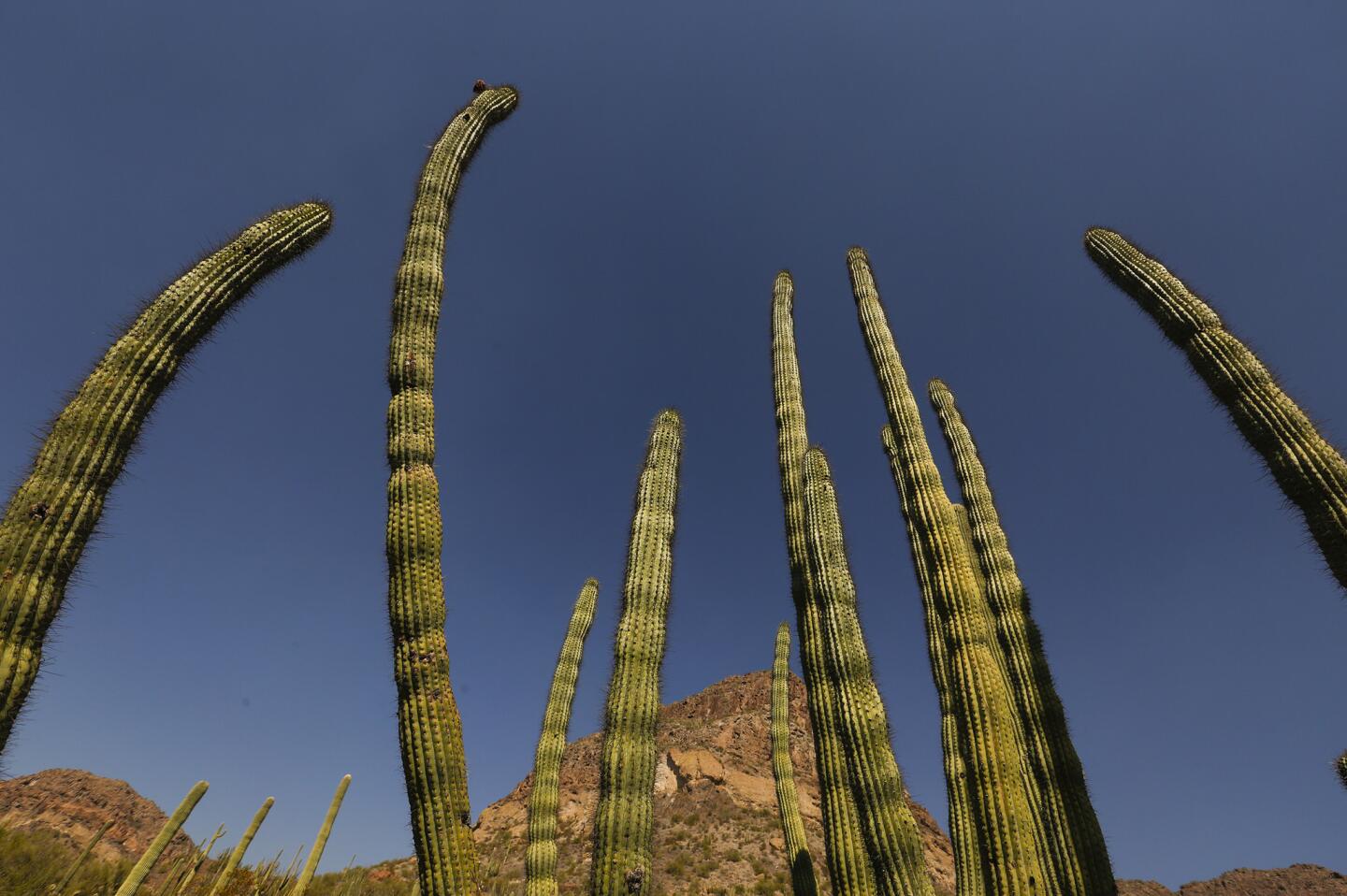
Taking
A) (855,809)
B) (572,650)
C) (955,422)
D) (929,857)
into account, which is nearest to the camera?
(855,809)

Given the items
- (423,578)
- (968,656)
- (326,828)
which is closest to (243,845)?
(326,828)

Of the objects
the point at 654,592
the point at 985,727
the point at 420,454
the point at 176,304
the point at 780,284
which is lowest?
the point at 985,727

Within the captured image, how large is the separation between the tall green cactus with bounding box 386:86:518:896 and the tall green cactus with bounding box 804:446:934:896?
11.0 ft

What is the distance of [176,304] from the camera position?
4.62 meters

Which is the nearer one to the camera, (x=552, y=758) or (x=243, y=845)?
(x=243, y=845)

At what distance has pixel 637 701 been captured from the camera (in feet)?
18.0

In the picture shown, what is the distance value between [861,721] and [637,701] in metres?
2.14

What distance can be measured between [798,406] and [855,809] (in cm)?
457

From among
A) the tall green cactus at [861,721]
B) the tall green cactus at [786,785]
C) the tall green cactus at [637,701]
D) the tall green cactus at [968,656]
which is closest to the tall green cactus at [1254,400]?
the tall green cactus at [968,656]

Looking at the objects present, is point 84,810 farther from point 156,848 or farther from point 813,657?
point 813,657

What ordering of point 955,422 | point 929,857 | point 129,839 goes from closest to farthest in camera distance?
point 955,422
point 129,839
point 929,857


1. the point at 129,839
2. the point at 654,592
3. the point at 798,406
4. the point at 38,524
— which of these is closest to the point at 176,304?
the point at 38,524

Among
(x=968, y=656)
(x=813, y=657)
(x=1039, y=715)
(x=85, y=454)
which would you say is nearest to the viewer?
(x=85, y=454)

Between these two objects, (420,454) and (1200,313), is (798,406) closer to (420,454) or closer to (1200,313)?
(1200,313)
